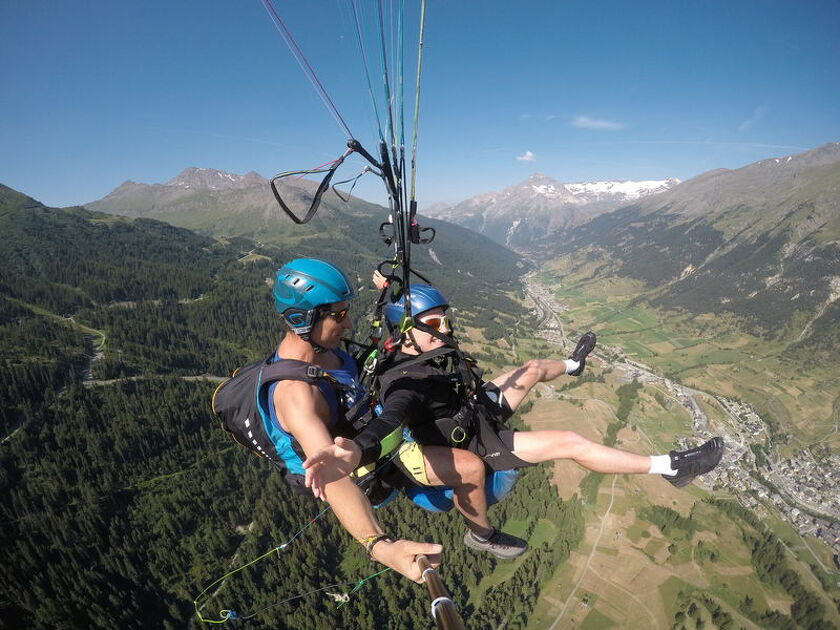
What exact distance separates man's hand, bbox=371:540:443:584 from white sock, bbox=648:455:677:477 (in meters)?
4.49

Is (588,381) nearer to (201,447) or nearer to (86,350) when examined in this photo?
(201,447)

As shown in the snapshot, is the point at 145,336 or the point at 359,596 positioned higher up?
the point at 145,336

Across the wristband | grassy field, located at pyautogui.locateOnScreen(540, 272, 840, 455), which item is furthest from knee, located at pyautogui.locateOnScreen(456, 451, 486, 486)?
grassy field, located at pyautogui.locateOnScreen(540, 272, 840, 455)

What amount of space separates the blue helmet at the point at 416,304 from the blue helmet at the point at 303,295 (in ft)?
3.58

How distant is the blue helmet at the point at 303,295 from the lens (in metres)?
4.94

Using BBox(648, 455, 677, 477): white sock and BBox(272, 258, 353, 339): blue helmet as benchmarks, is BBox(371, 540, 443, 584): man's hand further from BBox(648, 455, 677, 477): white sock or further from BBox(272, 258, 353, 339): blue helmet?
BBox(648, 455, 677, 477): white sock

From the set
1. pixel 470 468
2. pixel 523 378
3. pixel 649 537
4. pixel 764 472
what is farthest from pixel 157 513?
pixel 764 472

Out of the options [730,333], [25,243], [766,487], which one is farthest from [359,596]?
[25,243]

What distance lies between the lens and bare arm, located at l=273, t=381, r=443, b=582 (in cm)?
297

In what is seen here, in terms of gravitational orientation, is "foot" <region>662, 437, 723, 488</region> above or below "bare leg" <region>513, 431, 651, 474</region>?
below

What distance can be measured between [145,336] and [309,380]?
12459 cm

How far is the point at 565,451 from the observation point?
233 inches

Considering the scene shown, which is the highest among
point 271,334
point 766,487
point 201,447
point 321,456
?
point 321,456

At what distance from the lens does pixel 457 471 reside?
215 inches
